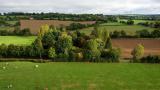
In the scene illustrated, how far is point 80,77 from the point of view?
54.7 metres

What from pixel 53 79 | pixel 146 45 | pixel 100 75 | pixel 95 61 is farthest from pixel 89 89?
pixel 146 45

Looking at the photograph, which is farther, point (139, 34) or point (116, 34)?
point (116, 34)

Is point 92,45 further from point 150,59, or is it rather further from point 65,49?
point 150,59

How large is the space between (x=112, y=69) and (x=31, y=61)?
857 inches

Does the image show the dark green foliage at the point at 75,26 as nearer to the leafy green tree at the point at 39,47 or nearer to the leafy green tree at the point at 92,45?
the leafy green tree at the point at 39,47

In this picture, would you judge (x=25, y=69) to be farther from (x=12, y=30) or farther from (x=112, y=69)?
(x=12, y=30)

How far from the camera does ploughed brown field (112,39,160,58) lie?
289 ft

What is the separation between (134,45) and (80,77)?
44.0 m

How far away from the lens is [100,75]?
188 feet

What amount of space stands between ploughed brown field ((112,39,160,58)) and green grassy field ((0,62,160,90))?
17.4 metres

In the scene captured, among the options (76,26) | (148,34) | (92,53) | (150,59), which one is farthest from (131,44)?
(76,26)

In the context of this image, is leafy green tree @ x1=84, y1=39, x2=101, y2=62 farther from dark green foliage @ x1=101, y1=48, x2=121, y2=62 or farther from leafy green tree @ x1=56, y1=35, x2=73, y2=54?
leafy green tree @ x1=56, y1=35, x2=73, y2=54

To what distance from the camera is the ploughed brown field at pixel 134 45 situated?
3468 inches

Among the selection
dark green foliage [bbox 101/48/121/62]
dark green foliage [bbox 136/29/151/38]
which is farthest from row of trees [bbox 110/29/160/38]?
dark green foliage [bbox 101/48/121/62]
